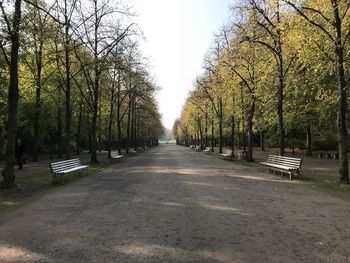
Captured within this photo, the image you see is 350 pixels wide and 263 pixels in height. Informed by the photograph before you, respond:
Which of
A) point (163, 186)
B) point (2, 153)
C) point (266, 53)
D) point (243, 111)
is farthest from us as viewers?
point (243, 111)

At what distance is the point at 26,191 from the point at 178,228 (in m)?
7.70

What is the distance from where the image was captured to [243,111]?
33844 mm

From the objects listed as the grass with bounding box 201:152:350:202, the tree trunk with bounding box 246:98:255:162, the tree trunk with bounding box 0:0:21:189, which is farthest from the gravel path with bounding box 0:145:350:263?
the tree trunk with bounding box 246:98:255:162

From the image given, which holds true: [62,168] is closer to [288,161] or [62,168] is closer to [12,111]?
[12,111]

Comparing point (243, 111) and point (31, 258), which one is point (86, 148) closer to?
point (243, 111)

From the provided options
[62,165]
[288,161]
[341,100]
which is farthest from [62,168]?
[341,100]

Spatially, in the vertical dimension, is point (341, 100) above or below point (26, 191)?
above

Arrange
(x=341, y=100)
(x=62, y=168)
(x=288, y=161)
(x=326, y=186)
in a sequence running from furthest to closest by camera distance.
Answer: (x=288, y=161) < (x=62, y=168) < (x=341, y=100) < (x=326, y=186)

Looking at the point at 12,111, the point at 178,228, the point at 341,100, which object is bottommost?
the point at 178,228

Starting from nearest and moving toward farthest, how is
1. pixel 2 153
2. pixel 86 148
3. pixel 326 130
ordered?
pixel 2 153
pixel 326 130
pixel 86 148

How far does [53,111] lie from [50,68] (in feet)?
15.2

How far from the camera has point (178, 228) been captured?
305 inches

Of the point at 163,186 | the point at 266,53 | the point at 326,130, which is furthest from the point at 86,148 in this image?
the point at 163,186

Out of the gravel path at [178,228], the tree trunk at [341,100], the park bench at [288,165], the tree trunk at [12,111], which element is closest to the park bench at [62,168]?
the tree trunk at [12,111]
